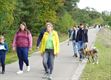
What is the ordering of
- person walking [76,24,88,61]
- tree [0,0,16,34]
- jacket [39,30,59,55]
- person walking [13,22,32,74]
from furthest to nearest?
tree [0,0,16,34] < person walking [76,24,88,61] < person walking [13,22,32,74] < jacket [39,30,59,55]

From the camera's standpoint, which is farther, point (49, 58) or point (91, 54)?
point (91, 54)

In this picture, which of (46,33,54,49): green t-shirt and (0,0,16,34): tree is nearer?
(46,33,54,49): green t-shirt

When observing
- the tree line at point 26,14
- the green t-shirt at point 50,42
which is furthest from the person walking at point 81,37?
the tree line at point 26,14

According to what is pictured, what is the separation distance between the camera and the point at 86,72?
575 inches

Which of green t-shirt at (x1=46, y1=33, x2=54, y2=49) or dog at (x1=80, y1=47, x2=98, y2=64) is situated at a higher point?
green t-shirt at (x1=46, y1=33, x2=54, y2=49)

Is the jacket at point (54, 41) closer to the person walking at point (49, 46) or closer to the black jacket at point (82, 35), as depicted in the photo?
the person walking at point (49, 46)

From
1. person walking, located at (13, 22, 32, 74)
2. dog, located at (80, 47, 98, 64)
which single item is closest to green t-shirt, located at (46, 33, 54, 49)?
person walking, located at (13, 22, 32, 74)

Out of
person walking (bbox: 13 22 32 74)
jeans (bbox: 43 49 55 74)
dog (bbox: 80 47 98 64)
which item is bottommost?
dog (bbox: 80 47 98 64)

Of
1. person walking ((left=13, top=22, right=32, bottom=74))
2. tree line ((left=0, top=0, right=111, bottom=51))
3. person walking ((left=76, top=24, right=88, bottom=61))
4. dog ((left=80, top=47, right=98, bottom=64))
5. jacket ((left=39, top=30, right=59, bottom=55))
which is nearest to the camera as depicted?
jacket ((left=39, top=30, right=59, bottom=55))

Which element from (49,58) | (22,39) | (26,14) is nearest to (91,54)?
(22,39)

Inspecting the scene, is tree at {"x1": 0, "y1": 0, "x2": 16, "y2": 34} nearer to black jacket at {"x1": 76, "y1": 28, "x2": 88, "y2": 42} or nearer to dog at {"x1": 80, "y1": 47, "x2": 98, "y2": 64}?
black jacket at {"x1": 76, "y1": 28, "x2": 88, "y2": 42}

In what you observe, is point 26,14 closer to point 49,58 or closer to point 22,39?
point 22,39

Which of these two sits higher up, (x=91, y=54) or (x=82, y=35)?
(x=82, y=35)

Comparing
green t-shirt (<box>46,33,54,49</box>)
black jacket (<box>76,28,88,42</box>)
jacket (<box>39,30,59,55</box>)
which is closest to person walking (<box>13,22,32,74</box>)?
jacket (<box>39,30,59,55</box>)
